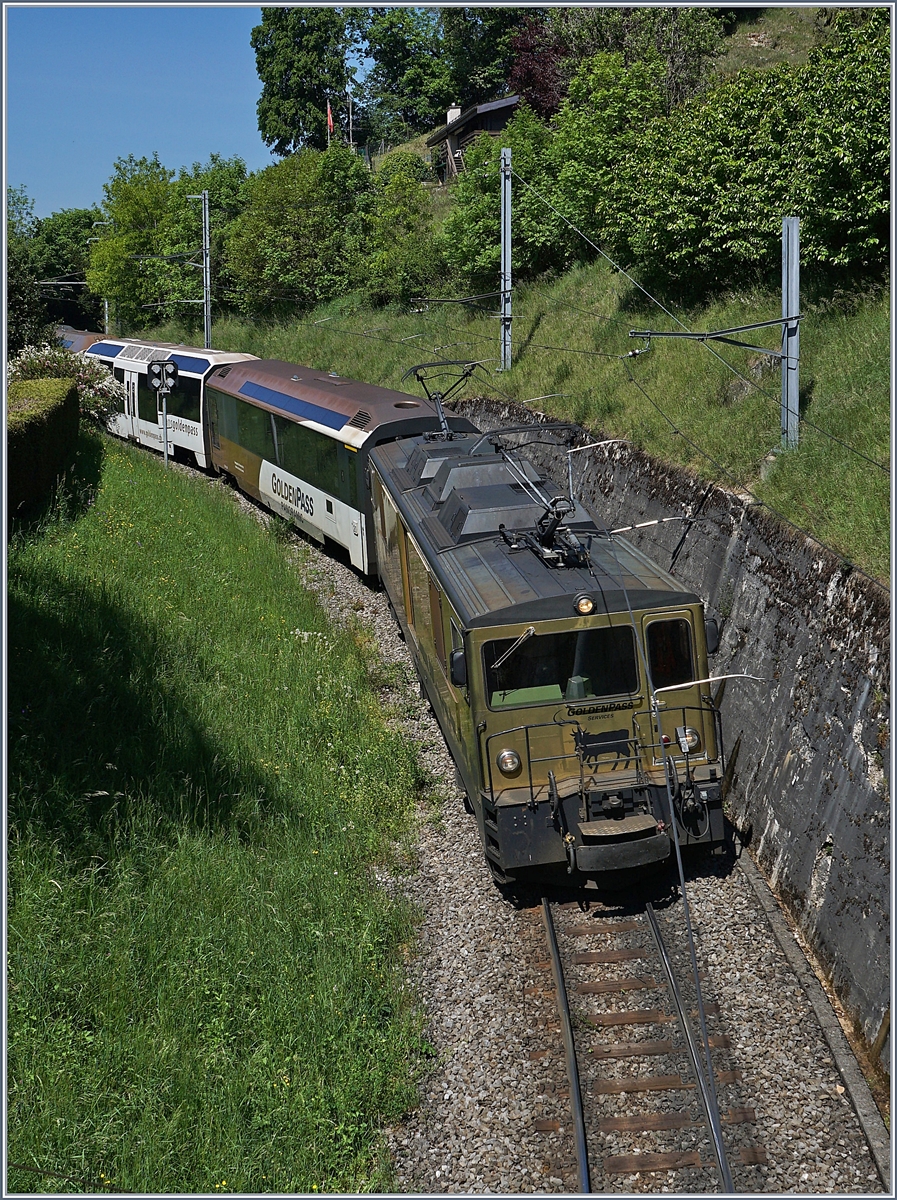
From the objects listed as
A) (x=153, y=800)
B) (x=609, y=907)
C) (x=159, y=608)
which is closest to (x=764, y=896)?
(x=609, y=907)

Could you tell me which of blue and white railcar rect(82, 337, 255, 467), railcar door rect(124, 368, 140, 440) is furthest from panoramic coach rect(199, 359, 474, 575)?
railcar door rect(124, 368, 140, 440)

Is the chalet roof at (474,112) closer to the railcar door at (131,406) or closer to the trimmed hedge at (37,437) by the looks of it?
the railcar door at (131,406)

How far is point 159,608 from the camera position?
13273 millimetres

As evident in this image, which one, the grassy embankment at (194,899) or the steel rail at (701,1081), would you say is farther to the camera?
the grassy embankment at (194,899)

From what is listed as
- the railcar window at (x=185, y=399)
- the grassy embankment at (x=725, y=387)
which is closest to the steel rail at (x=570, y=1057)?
the grassy embankment at (x=725, y=387)

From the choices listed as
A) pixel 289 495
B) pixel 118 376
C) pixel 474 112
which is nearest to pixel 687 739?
pixel 289 495

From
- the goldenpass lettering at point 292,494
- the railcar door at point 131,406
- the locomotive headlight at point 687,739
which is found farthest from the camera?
the railcar door at point 131,406

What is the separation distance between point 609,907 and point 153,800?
4.14 metres

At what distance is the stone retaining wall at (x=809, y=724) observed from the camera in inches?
284

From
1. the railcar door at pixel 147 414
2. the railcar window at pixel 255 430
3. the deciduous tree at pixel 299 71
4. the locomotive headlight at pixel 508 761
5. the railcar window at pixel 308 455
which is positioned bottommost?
the locomotive headlight at pixel 508 761

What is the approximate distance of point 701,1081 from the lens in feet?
21.3

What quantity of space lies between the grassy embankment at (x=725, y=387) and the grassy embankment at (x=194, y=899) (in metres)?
5.26

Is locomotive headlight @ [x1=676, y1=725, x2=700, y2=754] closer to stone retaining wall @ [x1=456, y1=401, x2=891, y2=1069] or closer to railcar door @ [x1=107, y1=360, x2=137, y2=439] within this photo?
stone retaining wall @ [x1=456, y1=401, x2=891, y2=1069]

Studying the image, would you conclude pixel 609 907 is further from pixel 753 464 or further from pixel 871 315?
pixel 871 315
